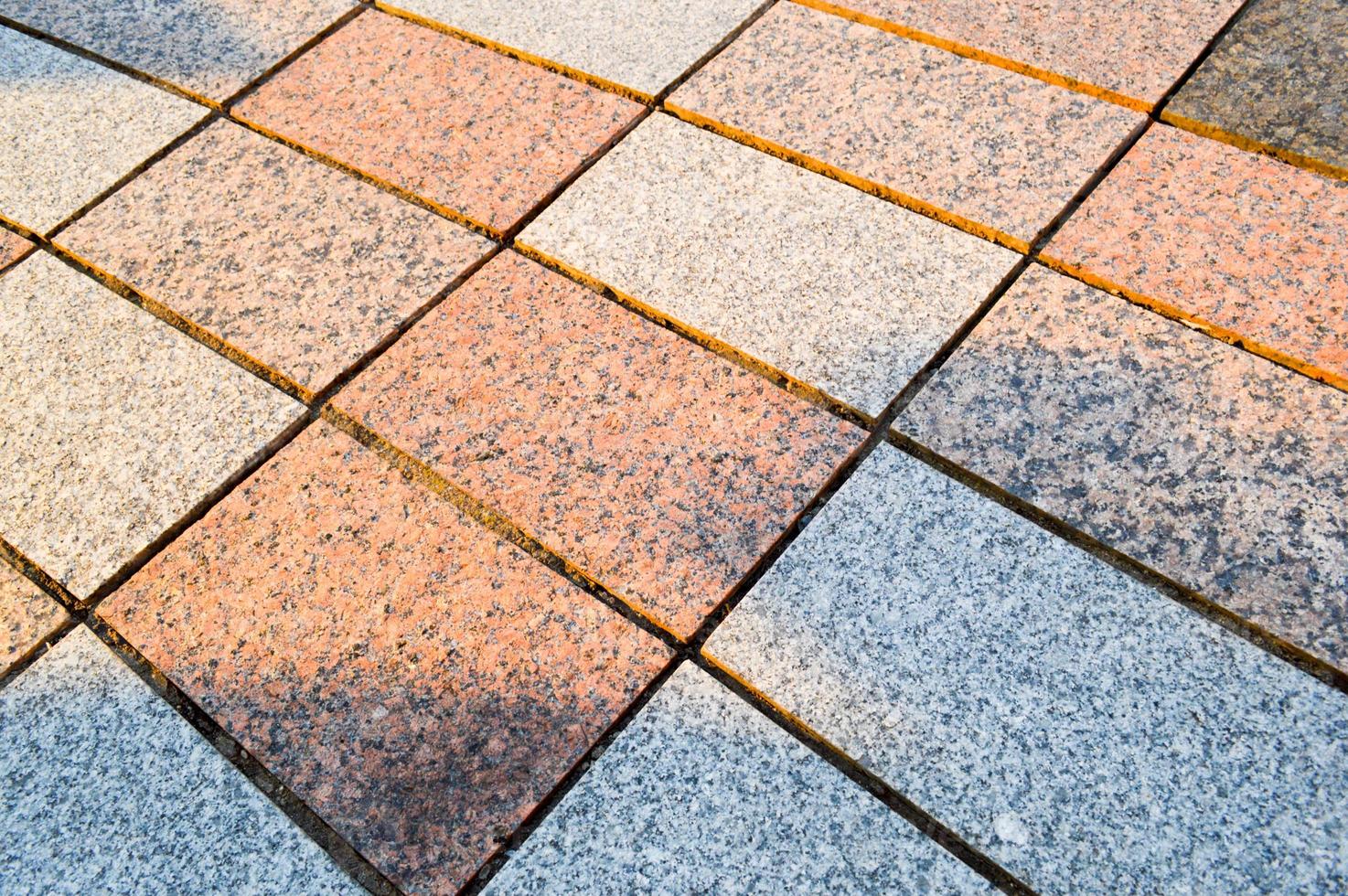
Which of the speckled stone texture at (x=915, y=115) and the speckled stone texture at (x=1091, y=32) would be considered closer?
the speckled stone texture at (x=915, y=115)

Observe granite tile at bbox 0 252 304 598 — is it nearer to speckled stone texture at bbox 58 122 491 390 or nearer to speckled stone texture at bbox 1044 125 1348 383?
speckled stone texture at bbox 58 122 491 390

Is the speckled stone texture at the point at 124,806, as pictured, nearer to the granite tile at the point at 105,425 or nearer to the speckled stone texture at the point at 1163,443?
the granite tile at the point at 105,425

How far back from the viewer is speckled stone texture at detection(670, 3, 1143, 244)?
83.0 inches

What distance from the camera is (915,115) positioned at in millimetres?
2256

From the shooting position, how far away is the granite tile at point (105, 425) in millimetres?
1831

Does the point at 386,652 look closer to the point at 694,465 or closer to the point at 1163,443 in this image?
the point at 694,465

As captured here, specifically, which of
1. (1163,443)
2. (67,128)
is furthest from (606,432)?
(67,128)

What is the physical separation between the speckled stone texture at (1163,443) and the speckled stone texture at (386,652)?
2.31 ft

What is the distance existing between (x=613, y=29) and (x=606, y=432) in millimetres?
1235

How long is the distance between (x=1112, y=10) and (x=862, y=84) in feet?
2.00

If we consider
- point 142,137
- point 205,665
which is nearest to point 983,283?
point 205,665


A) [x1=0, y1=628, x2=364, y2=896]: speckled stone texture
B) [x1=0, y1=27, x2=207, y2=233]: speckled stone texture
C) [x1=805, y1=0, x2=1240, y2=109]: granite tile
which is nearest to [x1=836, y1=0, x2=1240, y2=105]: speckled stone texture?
[x1=805, y1=0, x2=1240, y2=109]: granite tile

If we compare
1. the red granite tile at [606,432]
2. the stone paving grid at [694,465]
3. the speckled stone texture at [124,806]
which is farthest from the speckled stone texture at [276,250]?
the speckled stone texture at [124,806]

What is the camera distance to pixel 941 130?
2.22 metres
